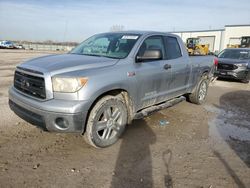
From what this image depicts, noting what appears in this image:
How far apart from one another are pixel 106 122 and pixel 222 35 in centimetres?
5504

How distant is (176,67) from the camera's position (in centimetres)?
519

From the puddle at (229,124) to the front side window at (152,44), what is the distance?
2.04 meters

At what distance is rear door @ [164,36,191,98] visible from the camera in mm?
5117

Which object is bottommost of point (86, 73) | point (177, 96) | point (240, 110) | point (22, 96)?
point (240, 110)

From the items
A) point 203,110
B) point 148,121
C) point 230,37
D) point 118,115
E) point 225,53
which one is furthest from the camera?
point 230,37

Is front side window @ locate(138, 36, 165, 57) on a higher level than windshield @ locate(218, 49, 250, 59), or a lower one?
higher

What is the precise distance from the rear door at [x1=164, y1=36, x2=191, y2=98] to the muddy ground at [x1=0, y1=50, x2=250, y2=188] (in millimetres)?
797

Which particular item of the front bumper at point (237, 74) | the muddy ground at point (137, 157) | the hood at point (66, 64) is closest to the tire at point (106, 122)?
the muddy ground at point (137, 157)

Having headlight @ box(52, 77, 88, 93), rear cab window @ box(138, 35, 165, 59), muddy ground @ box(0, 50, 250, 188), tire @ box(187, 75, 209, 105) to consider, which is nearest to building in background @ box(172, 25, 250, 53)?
tire @ box(187, 75, 209, 105)

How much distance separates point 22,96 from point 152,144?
237 cm

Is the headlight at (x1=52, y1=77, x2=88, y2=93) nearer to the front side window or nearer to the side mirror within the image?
the side mirror

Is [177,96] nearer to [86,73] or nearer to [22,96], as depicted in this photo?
[86,73]

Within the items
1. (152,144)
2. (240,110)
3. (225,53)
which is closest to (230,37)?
(225,53)

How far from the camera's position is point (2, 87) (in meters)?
8.00
